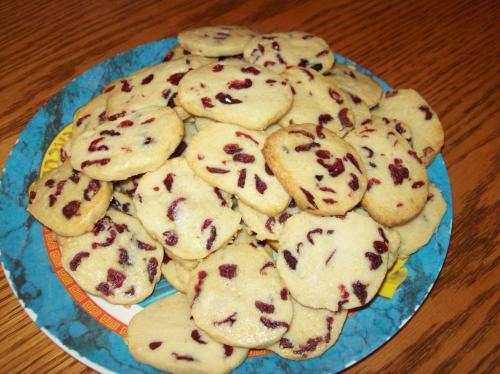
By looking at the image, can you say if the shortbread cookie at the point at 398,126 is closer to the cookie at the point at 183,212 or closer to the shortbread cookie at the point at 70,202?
the cookie at the point at 183,212

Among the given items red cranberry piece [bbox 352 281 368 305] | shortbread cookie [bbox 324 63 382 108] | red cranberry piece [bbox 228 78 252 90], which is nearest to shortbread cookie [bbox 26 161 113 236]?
red cranberry piece [bbox 228 78 252 90]

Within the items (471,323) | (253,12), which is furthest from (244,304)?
(253,12)

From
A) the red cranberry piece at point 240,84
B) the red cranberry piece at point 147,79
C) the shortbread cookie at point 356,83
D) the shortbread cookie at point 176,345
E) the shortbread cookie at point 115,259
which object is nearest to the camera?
the shortbread cookie at point 176,345

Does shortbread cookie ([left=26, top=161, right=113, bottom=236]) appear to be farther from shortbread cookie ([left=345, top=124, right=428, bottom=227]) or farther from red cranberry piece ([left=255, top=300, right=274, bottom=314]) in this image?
shortbread cookie ([left=345, top=124, right=428, bottom=227])

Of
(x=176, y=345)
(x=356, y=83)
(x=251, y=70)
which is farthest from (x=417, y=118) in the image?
(x=176, y=345)

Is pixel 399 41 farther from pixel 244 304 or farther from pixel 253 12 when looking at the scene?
pixel 244 304

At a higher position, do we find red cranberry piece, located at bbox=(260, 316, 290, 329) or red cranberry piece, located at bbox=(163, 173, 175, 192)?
red cranberry piece, located at bbox=(163, 173, 175, 192)

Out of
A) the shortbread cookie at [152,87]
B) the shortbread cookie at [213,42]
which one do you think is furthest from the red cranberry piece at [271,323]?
the shortbread cookie at [213,42]
